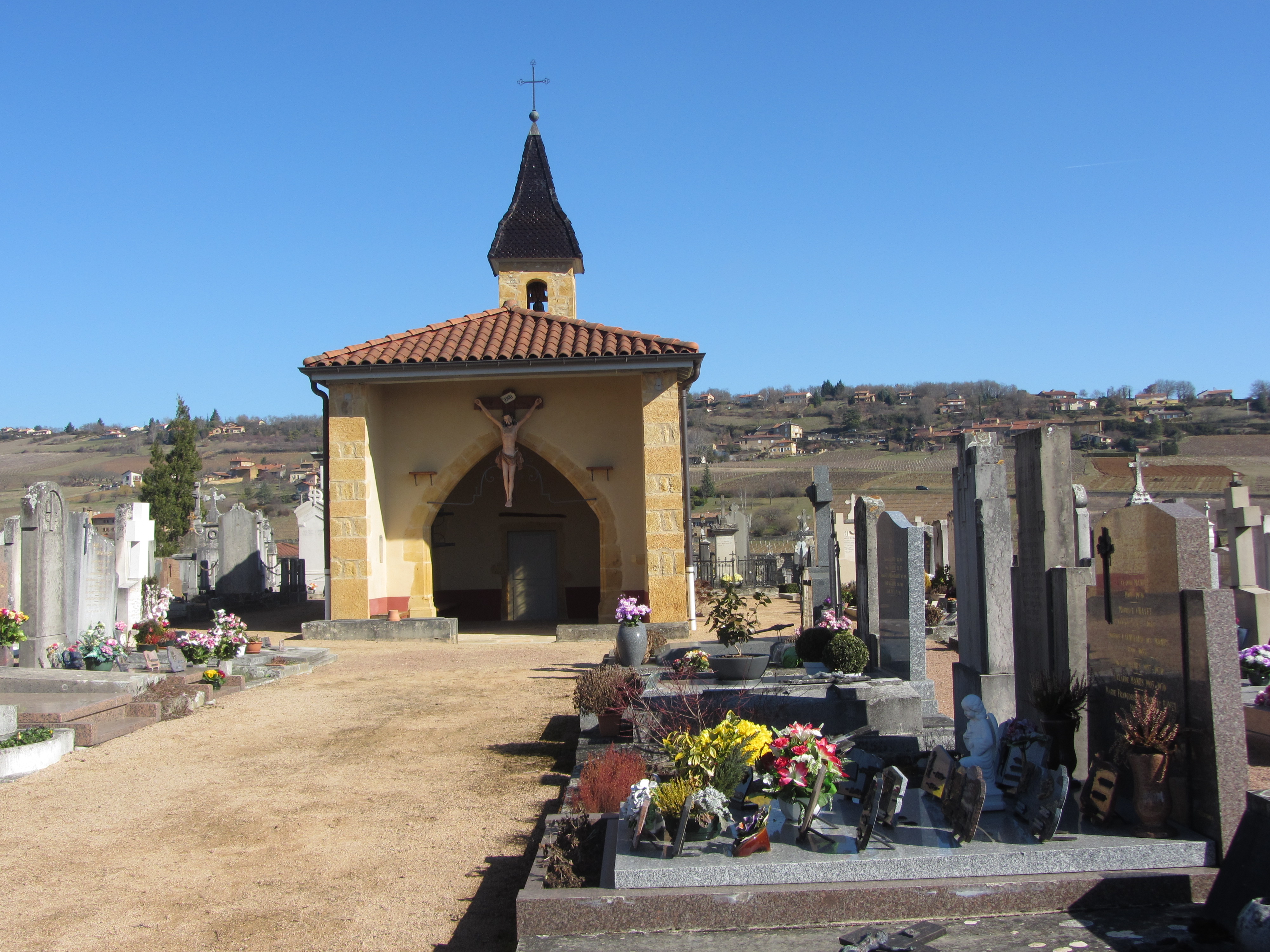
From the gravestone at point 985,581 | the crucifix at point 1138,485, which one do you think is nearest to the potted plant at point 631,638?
the gravestone at point 985,581

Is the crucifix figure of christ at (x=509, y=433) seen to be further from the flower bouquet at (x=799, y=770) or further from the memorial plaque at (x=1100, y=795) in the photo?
the memorial plaque at (x=1100, y=795)

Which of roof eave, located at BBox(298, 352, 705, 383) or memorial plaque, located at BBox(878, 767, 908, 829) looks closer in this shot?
memorial plaque, located at BBox(878, 767, 908, 829)

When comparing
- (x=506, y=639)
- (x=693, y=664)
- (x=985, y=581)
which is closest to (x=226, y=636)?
(x=506, y=639)

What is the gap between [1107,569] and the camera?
17.8ft

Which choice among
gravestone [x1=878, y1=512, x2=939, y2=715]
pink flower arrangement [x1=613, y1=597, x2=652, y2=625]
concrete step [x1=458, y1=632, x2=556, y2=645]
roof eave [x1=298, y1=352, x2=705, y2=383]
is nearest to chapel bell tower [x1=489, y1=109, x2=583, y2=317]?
roof eave [x1=298, y1=352, x2=705, y2=383]

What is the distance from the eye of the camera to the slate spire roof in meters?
22.6

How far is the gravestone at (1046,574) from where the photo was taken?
19.3ft

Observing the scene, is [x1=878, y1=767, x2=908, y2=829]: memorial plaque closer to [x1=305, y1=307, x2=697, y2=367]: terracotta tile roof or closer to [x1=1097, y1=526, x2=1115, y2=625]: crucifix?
[x1=1097, y1=526, x2=1115, y2=625]: crucifix

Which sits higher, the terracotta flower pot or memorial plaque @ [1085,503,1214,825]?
memorial plaque @ [1085,503,1214,825]

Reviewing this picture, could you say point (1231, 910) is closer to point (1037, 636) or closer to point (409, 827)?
point (1037, 636)

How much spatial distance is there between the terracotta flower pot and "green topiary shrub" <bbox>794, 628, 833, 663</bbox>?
16.4 feet

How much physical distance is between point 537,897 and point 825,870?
1.25 m

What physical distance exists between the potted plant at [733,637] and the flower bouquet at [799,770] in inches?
145

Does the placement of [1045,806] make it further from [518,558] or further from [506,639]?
[518,558]
